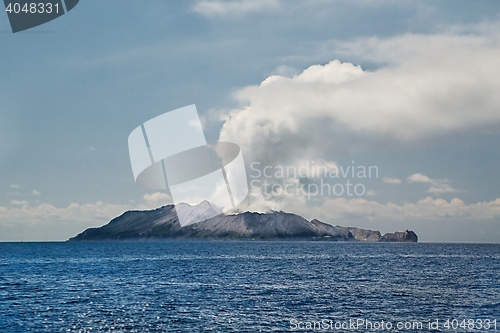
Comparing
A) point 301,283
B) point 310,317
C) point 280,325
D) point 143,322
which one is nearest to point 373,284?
point 301,283

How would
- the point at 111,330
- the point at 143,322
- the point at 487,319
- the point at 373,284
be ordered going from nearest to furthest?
the point at 111,330, the point at 143,322, the point at 487,319, the point at 373,284

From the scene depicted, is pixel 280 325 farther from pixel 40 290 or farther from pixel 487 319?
pixel 40 290

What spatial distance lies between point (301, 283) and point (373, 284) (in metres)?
11.5

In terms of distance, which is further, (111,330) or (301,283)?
(301,283)

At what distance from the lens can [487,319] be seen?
4747cm

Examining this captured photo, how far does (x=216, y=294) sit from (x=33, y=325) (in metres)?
23.8

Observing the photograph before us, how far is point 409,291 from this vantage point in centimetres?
6581

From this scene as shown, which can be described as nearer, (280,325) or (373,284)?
(280,325)

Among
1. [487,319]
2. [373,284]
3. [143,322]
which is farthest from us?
[373,284]

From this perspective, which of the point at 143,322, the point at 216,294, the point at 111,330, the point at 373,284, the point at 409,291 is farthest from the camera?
the point at 373,284

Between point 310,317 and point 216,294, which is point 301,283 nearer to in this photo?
point 216,294

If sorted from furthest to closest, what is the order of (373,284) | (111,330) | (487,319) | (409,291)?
(373,284) < (409,291) < (487,319) < (111,330)

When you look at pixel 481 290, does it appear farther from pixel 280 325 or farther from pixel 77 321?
pixel 77 321

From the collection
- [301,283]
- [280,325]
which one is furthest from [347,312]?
[301,283]
